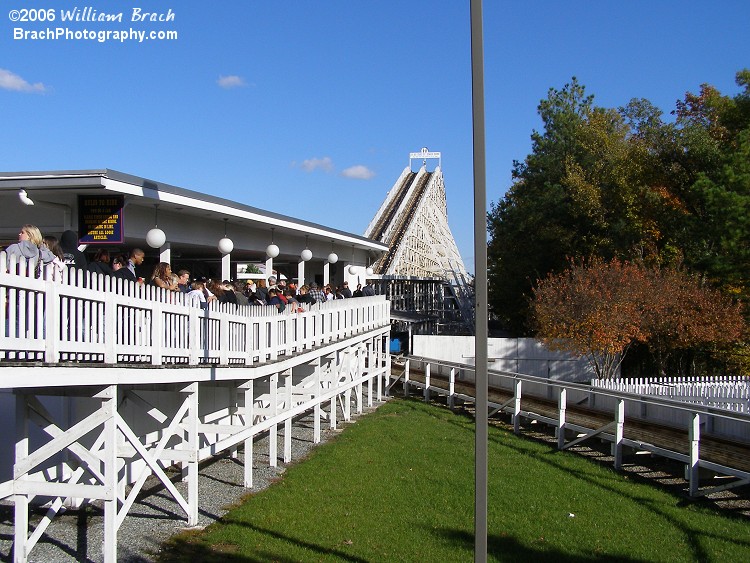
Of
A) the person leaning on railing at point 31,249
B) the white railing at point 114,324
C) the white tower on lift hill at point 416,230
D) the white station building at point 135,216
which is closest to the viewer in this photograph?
the white railing at point 114,324

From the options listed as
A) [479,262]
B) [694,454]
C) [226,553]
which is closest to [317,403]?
[694,454]

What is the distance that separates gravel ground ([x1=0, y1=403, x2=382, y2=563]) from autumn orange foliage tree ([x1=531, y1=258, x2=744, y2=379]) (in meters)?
18.4

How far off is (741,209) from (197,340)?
2541cm

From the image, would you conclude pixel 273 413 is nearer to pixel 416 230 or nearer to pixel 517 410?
pixel 517 410

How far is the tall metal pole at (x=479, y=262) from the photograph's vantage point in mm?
5758

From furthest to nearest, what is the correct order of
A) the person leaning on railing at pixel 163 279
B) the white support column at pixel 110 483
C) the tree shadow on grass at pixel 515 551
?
the person leaning on railing at pixel 163 279
the tree shadow on grass at pixel 515 551
the white support column at pixel 110 483

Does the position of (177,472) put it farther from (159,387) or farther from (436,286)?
(436,286)

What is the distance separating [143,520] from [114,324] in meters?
3.48

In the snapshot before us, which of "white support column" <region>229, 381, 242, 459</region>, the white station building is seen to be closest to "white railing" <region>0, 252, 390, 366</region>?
"white support column" <region>229, 381, 242, 459</region>

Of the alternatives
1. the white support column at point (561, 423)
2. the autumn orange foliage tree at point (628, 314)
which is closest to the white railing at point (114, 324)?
the white support column at point (561, 423)

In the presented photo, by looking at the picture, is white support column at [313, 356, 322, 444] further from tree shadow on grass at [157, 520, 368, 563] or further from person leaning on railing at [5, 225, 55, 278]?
person leaning on railing at [5, 225, 55, 278]

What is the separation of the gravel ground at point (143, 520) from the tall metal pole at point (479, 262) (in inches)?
181

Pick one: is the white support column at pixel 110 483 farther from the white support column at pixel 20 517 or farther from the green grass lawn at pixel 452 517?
the white support column at pixel 20 517

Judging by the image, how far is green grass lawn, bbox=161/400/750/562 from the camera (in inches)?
361
